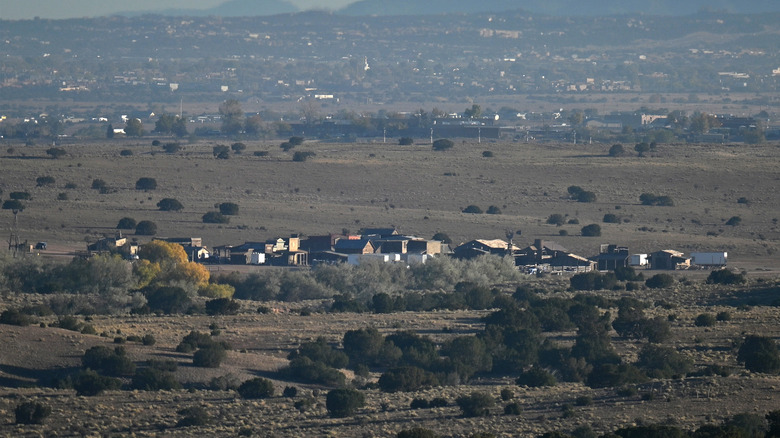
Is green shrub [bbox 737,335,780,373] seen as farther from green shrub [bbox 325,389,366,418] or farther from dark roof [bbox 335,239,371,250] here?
dark roof [bbox 335,239,371,250]

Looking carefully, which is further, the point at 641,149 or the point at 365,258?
the point at 641,149

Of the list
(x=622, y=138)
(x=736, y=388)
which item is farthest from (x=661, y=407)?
(x=622, y=138)

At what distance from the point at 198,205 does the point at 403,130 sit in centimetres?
5559

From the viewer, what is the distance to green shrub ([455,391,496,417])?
3191cm

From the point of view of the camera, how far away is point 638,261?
2790 inches

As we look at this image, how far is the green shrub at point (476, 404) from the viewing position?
3191 cm

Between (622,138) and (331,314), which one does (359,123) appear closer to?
(622,138)

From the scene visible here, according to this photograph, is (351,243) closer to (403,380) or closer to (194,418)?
(403,380)

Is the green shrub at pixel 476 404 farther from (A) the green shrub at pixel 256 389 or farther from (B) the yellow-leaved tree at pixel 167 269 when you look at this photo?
(B) the yellow-leaved tree at pixel 167 269

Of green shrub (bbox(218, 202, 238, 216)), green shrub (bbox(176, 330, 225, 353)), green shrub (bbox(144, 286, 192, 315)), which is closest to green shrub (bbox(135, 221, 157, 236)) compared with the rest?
green shrub (bbox(218, 202, 238, 216))

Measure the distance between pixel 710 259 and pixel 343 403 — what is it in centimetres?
4184

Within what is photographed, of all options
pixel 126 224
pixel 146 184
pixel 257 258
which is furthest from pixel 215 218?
pixel 146 184

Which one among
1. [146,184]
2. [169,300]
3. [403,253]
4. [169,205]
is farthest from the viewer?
[146,184]

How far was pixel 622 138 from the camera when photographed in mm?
136875
